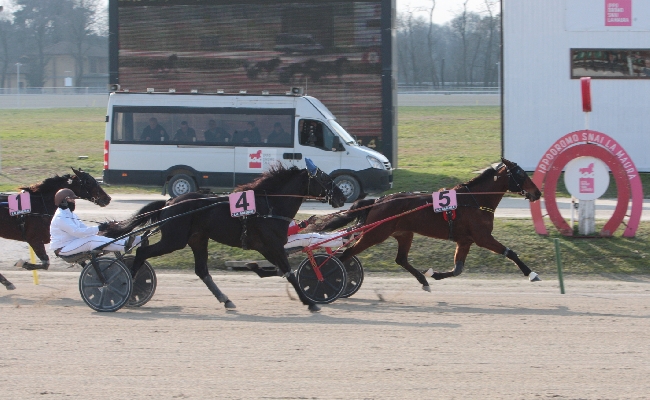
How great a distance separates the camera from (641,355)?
707 centimetres

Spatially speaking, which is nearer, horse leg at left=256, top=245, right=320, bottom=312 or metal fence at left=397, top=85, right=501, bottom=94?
horse leg at left=256, top=245, right=320, bottom=312

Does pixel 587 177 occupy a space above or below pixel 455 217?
above

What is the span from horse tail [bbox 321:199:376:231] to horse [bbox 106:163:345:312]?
87 cm

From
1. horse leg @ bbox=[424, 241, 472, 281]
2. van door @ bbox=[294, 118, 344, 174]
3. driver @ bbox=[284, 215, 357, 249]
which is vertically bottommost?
horse leg @ bbox=[424, 241, 472, 281]

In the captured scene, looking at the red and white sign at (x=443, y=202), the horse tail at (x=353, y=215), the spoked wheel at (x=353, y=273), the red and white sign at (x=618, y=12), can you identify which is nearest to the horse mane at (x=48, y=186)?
the horse tail at (x=353, y=215)

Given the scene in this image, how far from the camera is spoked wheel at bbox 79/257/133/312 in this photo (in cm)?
894

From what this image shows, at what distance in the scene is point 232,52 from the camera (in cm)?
2086

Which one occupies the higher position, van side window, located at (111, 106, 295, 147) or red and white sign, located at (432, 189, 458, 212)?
van side window, located at (111, 106, 295, 147)

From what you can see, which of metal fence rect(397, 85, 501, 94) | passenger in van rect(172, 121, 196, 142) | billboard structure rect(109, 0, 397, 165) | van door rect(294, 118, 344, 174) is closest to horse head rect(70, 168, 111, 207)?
van door rect(294, 118, 344, 174)

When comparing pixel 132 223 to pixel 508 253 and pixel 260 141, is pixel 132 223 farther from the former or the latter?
pixel 260 141

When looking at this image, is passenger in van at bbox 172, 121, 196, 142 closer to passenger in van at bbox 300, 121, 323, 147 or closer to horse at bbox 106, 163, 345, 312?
passenger in van at bbox 300, 121, 323, 147

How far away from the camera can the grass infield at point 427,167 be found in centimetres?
1198

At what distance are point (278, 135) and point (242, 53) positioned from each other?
348 cm

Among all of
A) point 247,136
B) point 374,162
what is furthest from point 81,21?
point 374,162
